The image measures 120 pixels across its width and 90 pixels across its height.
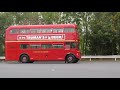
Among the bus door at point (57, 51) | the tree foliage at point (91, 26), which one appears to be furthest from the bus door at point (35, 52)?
the tree foliage at point (91, 26)

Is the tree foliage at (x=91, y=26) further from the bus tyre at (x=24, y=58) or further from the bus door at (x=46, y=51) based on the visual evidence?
the bus door at (x=46, y=51)

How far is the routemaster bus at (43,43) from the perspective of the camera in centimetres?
2452

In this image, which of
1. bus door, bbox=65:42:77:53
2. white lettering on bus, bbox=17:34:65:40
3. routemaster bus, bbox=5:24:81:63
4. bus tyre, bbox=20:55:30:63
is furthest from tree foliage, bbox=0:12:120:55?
white lettering on bus, bbox=17:34:65:40

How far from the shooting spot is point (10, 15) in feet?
111

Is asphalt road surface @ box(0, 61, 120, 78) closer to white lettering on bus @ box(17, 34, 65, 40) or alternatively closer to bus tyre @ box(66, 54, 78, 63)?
bus tyre @ box(66, 54, 78, 63)

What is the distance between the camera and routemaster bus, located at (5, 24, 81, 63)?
80.4ft

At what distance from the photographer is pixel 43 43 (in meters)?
25.0

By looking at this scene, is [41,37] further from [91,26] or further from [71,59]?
[91,26]

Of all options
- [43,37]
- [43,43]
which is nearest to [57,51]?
[43,43]

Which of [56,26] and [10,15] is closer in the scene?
[56,26]
